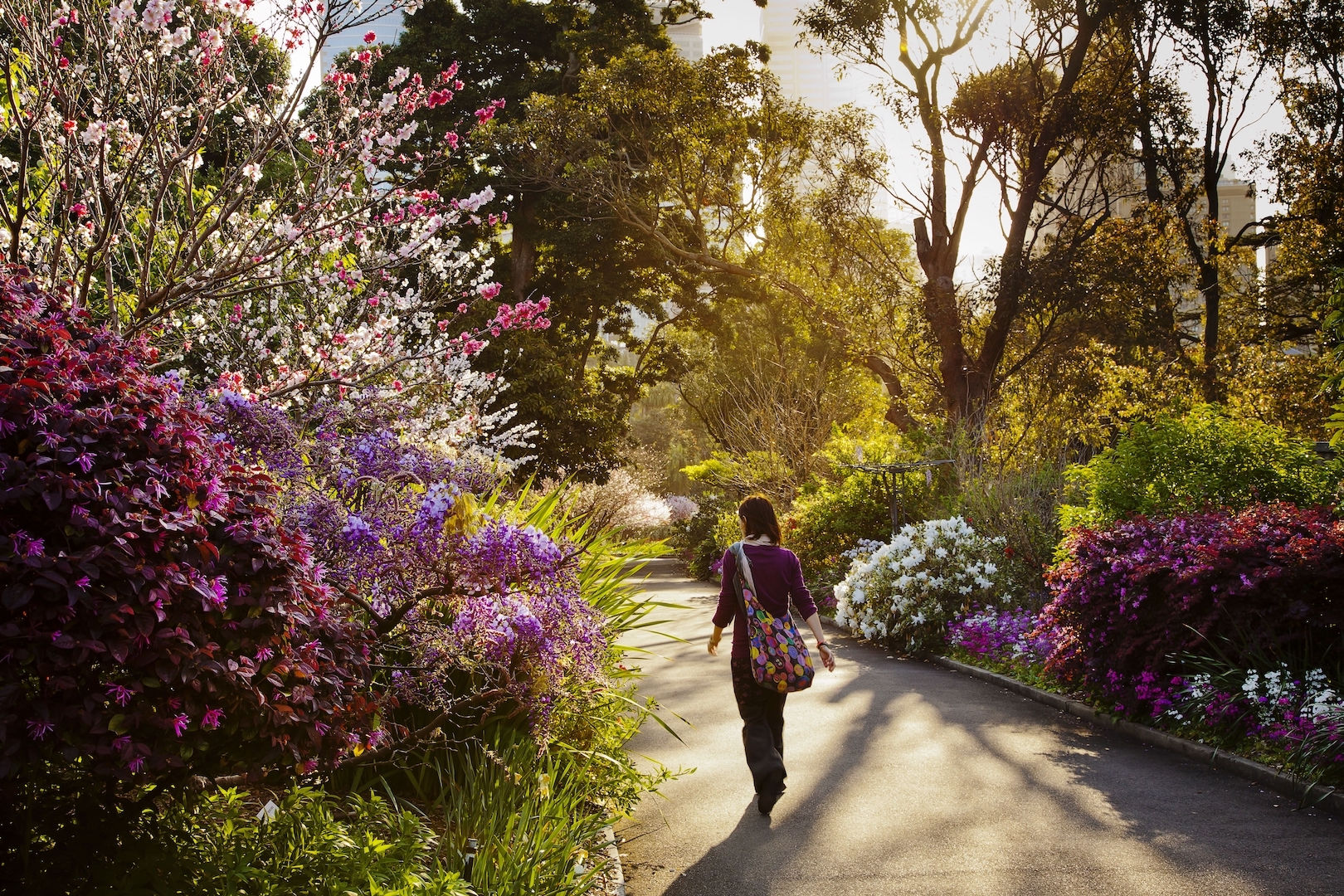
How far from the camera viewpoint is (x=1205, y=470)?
9156 millimetres

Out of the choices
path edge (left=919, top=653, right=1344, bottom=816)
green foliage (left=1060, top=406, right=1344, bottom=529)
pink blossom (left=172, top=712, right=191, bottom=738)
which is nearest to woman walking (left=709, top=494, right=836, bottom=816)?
path edge (left=919, top=653, right=1344, bottom=816)

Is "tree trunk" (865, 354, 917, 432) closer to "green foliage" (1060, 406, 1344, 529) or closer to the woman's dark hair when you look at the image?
"green foliage" (1060, 406, 1344, 529)

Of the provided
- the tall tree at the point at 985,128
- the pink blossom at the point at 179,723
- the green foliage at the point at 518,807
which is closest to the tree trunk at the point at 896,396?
the tall tree at the point at 985,128

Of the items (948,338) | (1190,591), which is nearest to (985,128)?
(948,338)

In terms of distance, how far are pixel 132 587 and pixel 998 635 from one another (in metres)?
9.90

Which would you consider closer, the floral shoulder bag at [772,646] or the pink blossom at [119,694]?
the pink blossom at [119,694]

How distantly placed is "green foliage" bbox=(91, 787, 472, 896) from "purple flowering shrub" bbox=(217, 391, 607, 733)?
2.10ft

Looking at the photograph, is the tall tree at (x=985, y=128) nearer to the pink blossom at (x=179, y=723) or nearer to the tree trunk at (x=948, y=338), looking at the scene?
the tree trunk at (x=948, y=338)

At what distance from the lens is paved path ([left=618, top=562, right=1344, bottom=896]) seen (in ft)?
15.1

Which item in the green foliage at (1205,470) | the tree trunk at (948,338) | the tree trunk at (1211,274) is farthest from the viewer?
the tree trunk at (1211,274)

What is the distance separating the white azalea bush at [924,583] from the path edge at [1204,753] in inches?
86.1

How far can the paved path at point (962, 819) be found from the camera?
4.62m

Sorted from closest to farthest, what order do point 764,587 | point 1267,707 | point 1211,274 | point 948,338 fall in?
point 764,587 < point 1267,707 < point 948,338 < point 1211,274

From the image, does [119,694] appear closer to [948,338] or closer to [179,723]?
[179,723]
